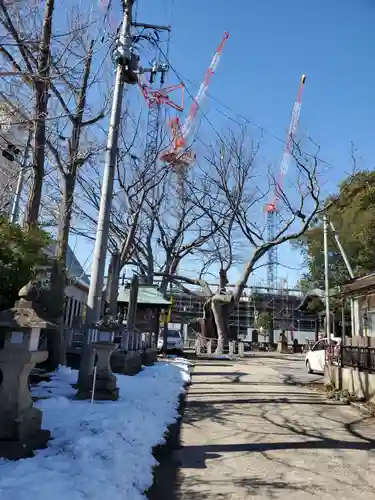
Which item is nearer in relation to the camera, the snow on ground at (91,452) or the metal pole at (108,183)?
the snow on ground at (91,452)

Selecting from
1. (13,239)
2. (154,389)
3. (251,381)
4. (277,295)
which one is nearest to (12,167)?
(13,239)

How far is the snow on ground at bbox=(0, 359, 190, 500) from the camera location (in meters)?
4.02

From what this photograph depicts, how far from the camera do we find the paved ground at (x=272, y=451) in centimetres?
473

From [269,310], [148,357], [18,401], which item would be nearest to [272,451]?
[18,401]

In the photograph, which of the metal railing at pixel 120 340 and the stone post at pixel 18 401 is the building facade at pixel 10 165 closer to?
the metal railing at pixel 120 340

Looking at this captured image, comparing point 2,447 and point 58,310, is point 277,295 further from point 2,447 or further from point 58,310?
point 2,447

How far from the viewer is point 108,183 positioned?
1010 cm

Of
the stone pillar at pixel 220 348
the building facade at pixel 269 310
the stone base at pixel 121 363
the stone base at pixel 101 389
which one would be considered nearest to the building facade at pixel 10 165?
the stone base at pixel 121 363

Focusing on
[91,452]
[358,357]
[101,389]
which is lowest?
[91,452]

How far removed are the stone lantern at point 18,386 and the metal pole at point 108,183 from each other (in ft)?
13.4

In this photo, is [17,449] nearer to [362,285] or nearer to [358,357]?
[358,357]

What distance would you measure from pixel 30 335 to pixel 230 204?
23300 millimetres

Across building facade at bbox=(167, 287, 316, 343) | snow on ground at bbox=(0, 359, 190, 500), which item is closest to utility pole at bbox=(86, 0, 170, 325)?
snow on ground at bbox=(0, 359, 190, 500)

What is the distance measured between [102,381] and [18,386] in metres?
3.71
